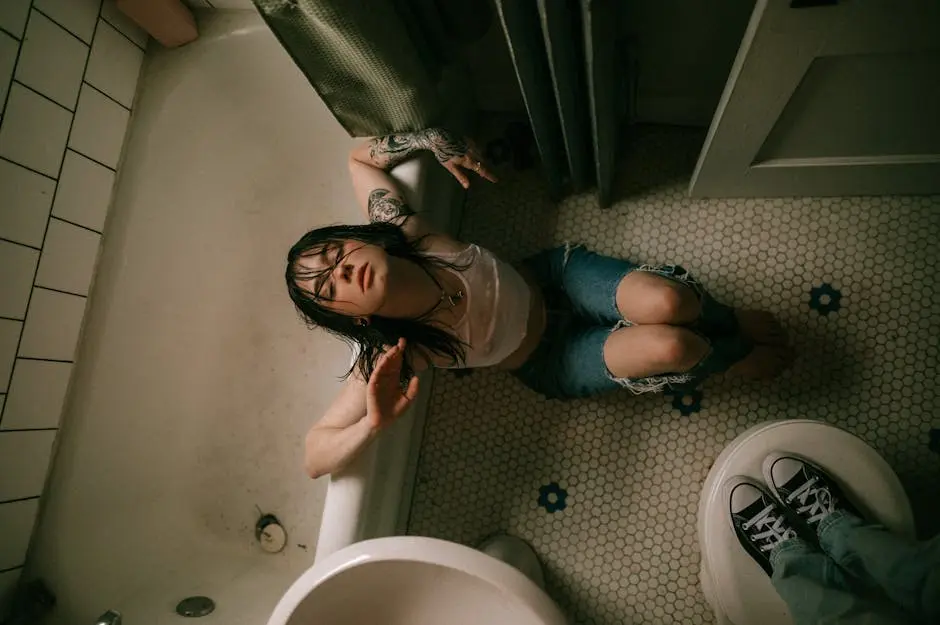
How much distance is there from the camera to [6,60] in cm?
95

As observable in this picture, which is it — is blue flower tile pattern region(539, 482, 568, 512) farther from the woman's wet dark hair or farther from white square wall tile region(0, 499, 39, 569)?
white square wall tile region(0, 499, 39, 569)

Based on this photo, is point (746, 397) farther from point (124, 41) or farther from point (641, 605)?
point (124, 41)

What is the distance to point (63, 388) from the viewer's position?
110 cm

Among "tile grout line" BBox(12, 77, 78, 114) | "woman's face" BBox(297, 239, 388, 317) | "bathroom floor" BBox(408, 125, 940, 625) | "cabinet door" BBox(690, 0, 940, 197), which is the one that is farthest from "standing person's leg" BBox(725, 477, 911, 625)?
"tile grout line" BBox(12, 77, 78, 114)

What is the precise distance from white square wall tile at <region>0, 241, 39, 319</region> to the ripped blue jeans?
2.86 feet

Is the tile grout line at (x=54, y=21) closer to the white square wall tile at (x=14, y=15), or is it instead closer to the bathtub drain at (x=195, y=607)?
the white square wall tile at (x=14, y=15)

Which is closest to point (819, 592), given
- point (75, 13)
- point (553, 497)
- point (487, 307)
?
point (553, 497)

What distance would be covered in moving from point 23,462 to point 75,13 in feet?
2.66

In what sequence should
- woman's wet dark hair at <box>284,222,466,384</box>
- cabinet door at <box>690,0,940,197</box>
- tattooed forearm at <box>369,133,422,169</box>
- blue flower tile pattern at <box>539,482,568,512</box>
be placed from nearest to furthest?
1. cabinet door at <box>690,0,940,197</box>
2. woman's wet dark hair at <box>284,222,466,384</box>
3. tattooed forearm at <box>369,133,422,169</box>
4. blue flower tile pattern at <box>539,482,568,512</box>

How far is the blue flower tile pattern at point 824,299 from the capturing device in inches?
44.3

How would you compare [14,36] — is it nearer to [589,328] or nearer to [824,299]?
[589,328]

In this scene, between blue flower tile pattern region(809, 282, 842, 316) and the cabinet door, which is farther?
blue flower tile pattern region(809, 282, 842, 316)

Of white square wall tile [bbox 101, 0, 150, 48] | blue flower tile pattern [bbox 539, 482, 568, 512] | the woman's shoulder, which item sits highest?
white square wall tile [bbox 101, 0, 150, 48]

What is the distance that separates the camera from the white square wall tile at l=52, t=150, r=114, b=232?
106 cm
